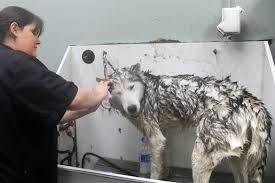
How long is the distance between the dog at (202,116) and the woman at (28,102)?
163 mm

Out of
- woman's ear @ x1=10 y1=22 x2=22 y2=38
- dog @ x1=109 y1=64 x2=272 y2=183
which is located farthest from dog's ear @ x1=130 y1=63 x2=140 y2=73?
woman's ear @ x1=10 y1=22 x2=22 y2=38

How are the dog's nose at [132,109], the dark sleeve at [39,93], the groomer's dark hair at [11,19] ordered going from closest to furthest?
the dark sleeve at [39,93]
the groomer's dark hair at [11,19]
the dog's nose at [132,109]

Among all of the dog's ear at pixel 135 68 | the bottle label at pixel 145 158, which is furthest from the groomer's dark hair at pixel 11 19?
the bottle label at pixel 145 158

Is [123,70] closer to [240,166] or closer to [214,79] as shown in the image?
[214,79]

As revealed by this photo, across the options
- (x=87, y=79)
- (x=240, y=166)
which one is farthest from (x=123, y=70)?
(x=240, y=166)

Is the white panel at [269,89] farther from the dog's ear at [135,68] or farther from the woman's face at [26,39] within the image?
the woman's face at [26,39]

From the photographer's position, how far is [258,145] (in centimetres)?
98

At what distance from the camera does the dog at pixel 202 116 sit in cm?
99

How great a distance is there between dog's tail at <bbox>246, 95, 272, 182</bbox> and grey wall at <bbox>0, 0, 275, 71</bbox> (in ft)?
1.11

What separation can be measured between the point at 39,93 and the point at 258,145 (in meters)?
0.67

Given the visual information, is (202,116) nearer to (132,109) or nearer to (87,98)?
(132,109)

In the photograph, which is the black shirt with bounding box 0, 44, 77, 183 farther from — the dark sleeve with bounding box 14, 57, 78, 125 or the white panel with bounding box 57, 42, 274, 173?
the white panel with bounding box 57, 42, 274, 173

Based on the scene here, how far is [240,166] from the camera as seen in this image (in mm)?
1050

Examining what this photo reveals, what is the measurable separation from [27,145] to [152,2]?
2.39ft
